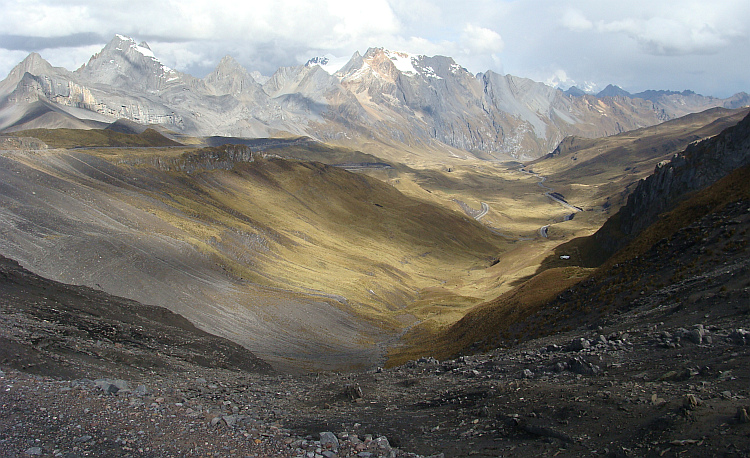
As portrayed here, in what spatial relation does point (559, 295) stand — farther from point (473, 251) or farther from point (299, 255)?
point (473, 251)

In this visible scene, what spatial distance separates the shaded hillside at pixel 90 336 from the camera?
24906 millimetres

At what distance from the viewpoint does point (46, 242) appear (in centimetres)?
5825

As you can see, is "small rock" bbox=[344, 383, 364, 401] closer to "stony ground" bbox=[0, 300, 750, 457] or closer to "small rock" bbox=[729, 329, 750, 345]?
"stony ground" bbox=[0, 300, 750, 457]

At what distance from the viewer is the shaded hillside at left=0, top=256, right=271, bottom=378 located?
24906mm

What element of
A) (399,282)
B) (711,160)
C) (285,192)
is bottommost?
(399,282)

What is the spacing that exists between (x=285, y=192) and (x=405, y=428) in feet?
505

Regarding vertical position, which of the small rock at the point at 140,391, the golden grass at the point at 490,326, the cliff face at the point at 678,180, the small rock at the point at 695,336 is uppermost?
the cliff face at the point at 678,180

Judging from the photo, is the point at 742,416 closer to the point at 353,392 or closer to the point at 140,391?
the point at 353,392

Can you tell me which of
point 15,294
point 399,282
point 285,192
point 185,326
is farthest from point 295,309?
point 285,192

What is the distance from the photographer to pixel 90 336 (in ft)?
107

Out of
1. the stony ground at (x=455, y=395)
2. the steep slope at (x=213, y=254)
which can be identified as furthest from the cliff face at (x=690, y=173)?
the stony ground at (x=455, y=395)

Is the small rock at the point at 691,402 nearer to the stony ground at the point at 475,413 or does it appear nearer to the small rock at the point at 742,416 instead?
the stony ground at the point at 475,413

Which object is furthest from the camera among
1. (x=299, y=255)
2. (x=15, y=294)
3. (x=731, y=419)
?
(x=299, y=255)

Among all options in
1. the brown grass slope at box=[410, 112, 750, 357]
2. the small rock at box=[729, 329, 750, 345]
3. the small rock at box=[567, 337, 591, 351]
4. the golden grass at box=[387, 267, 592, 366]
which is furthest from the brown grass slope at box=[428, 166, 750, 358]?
the small rock at box=[729, 329, 750, 345]
